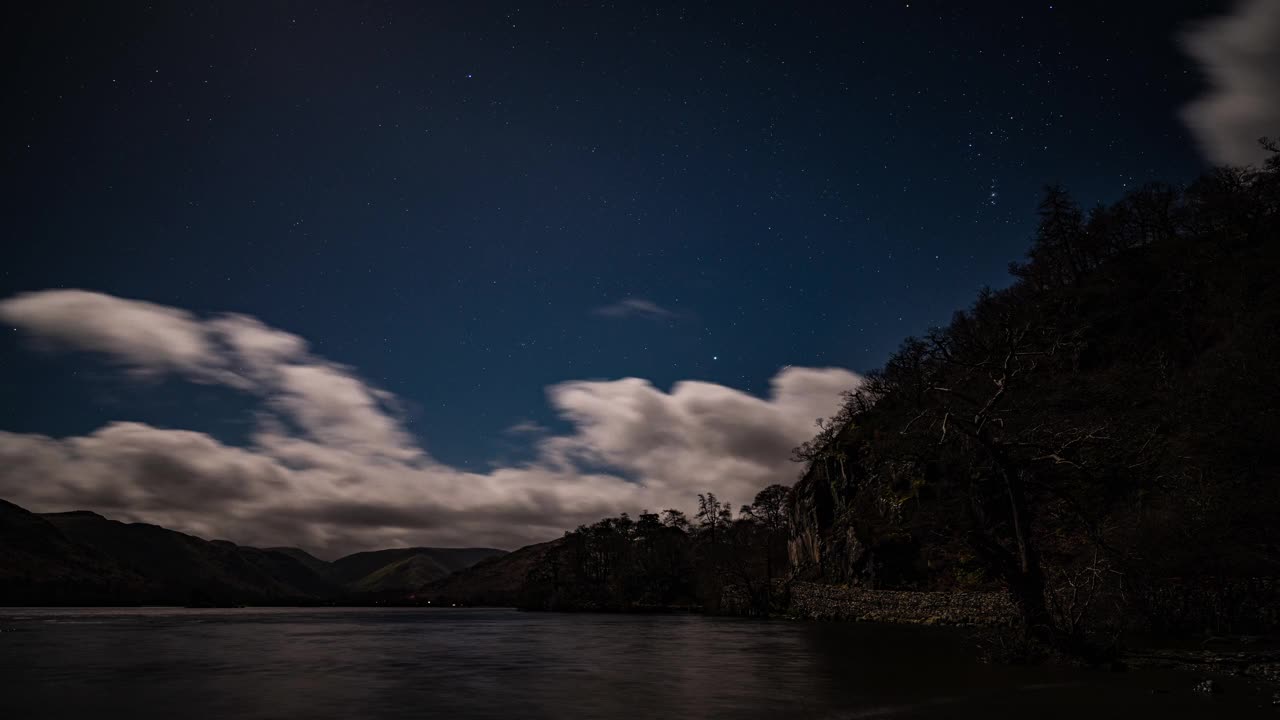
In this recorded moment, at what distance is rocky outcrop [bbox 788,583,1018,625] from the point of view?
46688 millimetres

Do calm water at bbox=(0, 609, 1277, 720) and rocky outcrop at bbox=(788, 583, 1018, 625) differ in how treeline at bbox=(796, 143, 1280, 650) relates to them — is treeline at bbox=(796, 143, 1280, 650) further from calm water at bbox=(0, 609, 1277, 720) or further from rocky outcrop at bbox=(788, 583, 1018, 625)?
calm water at bbox=(0, 609, 1277, 720)

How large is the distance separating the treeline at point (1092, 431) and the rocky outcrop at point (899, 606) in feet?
7.70

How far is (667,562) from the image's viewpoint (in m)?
132

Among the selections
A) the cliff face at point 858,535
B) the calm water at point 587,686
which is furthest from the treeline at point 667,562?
the calm water at point 587,686

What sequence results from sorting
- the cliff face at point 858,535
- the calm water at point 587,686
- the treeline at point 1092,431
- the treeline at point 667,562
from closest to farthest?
the calm water at point 587,686
the treeline at point 1092,431
the cliff face at point 858,535
the treeline at point 667,562

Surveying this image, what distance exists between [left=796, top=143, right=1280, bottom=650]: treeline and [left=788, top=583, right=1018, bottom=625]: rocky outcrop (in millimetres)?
2348

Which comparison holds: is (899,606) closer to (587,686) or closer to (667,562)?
(587,686)

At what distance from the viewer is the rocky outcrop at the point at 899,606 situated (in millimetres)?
46688

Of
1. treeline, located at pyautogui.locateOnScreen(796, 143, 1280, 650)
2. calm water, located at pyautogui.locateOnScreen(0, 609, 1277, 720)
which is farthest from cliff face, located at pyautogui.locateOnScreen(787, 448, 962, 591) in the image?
calm water, located at pyautogui.locateOnScreen(0, 609, 1277, 720)

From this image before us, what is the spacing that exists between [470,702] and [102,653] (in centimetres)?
2795

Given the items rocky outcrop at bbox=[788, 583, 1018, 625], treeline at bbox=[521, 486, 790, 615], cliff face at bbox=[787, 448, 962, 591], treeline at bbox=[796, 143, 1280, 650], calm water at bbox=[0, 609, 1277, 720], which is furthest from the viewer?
treeline at bbox=[521, 486, 790, 615]

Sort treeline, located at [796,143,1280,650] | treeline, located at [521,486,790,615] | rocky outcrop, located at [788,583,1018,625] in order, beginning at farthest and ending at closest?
treeline, located at [521,486,790,615]
rocky outcrop, located at [788,583,1018,625]
treeline, located at [796,143,1280,650]

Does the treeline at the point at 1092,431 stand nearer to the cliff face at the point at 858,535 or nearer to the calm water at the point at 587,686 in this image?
the cliff face at the point at 858,535

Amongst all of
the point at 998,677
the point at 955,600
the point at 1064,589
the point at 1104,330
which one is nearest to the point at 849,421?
the point at 1104,330
